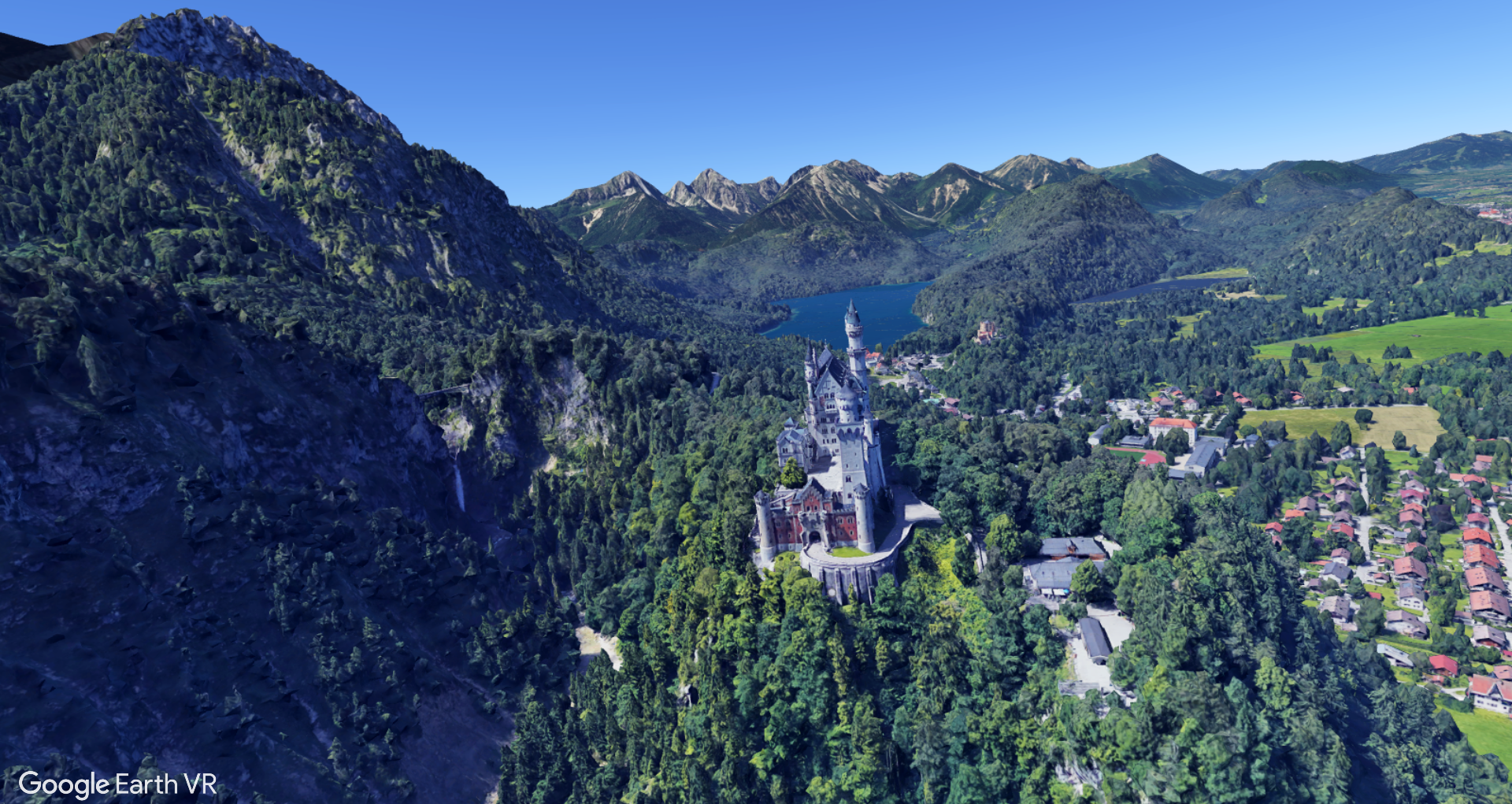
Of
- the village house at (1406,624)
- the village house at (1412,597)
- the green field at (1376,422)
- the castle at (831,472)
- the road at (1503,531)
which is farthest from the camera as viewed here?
the green field at (1376,422)

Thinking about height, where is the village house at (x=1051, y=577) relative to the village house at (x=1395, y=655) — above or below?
above

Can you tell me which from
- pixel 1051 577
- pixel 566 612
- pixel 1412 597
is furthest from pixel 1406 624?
pixel 566 612

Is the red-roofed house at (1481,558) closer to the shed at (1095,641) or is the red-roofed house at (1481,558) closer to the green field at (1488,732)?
the green field at (1488,732)

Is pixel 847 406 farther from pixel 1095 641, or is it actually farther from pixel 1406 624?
pixel 1406 624

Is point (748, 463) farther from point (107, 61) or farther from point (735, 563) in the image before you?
point (107, 61)

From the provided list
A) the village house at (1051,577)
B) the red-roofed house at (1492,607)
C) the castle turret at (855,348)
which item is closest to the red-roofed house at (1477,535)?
the red-roofed house at (1492,607)

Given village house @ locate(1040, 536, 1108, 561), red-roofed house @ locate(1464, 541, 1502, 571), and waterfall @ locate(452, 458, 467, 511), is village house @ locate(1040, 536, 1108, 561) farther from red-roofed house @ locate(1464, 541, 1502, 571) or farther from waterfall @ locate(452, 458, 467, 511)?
waterfall @ locate(452, 458, 467, 511)

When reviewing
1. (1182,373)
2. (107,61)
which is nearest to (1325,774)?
(1182,373)
